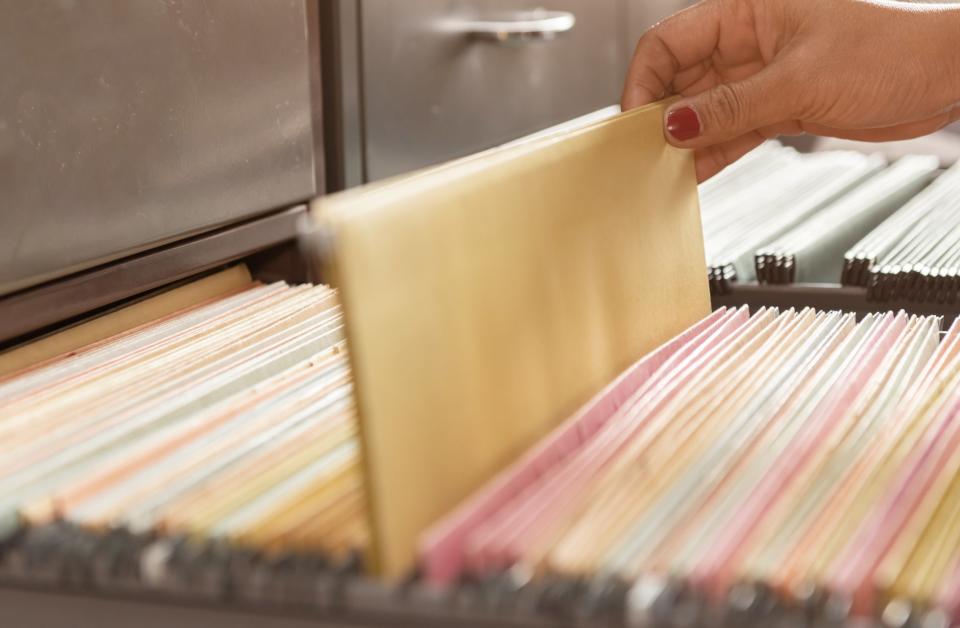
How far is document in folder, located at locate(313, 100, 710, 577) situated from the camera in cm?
52

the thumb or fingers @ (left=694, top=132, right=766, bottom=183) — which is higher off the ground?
the thumb

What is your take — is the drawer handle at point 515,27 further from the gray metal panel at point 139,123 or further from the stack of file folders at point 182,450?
the stack of file folders at point 182,450

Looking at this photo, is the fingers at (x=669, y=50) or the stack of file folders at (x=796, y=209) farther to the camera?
the stack of file folders at (x=796, y=209)

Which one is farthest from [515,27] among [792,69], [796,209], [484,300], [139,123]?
[484,300]

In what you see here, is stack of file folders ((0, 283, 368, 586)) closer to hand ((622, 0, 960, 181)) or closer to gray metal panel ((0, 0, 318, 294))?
gray metal panel ((0, 0, 318, 294))

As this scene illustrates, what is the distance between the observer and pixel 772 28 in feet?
3.66

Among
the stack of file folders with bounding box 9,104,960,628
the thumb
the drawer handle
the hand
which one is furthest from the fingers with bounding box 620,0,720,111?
the drawer handle

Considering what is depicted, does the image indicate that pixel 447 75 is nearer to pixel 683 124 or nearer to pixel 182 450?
pixel 683 124

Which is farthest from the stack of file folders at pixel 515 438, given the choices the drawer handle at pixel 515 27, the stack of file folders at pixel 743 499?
the drawer handle at pixel 515 27

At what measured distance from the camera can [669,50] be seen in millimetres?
1125

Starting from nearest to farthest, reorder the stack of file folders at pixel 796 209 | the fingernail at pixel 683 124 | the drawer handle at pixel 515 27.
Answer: the fingernail at pixel 683 124
the stack of file folders at pixel 796 209
the drawer handle at pixel 515 27

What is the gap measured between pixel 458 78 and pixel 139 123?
58cm

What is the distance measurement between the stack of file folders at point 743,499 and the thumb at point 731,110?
0.67 feet

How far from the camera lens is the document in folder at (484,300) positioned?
0.52m
